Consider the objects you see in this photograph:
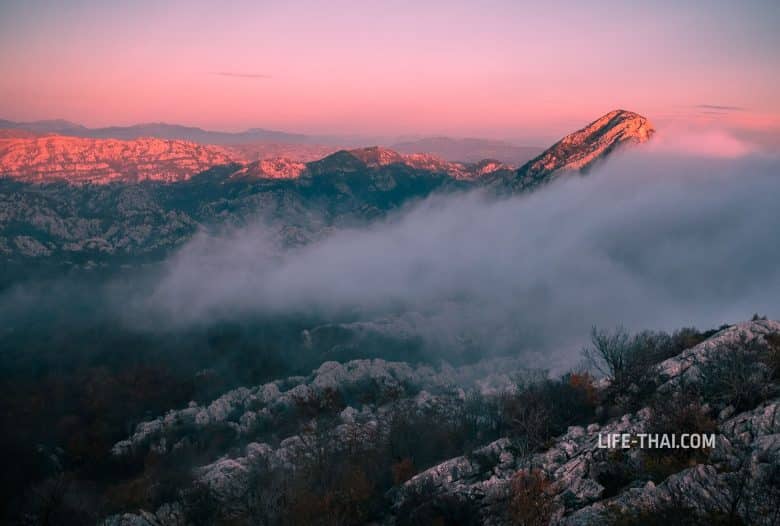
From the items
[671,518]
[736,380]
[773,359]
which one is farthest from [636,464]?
[773,359]

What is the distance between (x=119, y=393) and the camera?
138m

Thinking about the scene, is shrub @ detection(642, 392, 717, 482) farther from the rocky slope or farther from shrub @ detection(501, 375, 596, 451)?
shrub @ detection(501, 375, 596, 451)

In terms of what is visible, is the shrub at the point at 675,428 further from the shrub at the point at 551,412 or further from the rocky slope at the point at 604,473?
the shrub at the point at 551,412

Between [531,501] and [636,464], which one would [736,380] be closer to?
[636,464]

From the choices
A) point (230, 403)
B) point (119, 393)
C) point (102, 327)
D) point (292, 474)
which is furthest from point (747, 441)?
point (102, 327)

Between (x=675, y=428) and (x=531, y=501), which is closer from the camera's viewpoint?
(x=531, y=501)

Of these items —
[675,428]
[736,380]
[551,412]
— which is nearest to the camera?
[675,428]

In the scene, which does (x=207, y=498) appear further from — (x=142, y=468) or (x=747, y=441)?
(x=142, y=468)

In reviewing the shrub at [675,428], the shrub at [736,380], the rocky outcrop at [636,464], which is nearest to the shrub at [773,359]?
the shrub at [736,380]

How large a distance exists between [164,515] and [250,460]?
61.1ft

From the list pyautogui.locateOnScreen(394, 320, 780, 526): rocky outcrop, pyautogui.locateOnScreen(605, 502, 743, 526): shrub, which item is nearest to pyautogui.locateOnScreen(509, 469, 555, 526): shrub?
pyautogui.locateOnScreen(394, 320, 780, 526): rocky outcrop

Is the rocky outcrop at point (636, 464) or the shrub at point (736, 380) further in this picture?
the shrub at point (736, 380)

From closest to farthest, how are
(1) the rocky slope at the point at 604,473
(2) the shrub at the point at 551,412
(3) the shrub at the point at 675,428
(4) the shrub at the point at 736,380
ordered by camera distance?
1. (1) the rocky slope at the point at 604,473
2. (3) the shrub at the point at 675,428
3. (4) the shrub at the point at 736,380
4. (2) the shrub at the point at 551,412

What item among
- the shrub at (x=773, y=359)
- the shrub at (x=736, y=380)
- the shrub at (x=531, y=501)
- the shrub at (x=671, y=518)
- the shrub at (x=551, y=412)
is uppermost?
the shrub at (x=773, y=359)
